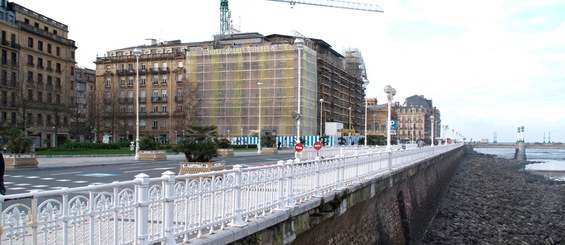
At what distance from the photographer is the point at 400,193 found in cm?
1948

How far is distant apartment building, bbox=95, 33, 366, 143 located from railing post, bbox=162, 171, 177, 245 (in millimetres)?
52556

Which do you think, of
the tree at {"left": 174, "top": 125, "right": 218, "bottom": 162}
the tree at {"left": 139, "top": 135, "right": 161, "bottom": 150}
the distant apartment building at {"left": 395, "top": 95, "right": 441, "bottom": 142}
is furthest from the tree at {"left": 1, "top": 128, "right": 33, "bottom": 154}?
the distant apartment building at {"left": 395, "top": 95, "right": 441, "bottom": 142}

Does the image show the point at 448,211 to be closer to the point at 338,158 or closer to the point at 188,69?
the point at 338,158

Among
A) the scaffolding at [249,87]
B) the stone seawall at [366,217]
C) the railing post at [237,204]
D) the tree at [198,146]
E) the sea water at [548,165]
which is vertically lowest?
the sea water at [548,165]

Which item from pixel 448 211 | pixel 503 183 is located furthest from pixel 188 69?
pixel 448 211

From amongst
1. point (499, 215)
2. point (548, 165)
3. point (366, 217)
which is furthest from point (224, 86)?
point (366, 217)

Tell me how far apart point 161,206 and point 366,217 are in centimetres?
886

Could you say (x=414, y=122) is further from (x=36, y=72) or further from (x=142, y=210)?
(x=142, y=210)

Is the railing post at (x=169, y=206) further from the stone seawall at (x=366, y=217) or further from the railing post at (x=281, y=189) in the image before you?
the railing post at (x=281, y=189)

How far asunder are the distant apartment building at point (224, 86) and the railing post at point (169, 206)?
52.6m

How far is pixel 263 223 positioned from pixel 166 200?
222 centimetres

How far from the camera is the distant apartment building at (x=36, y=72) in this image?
57031 millimetres

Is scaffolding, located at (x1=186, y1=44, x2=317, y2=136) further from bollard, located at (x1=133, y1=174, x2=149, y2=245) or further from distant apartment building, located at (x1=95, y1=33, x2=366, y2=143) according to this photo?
bollard, located at (x1=133, y1=174, x2=149, y2=245)

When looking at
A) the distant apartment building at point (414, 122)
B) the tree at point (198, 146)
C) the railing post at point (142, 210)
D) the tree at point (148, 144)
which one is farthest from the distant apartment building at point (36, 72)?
the distant apartment building at point (414, 122)
